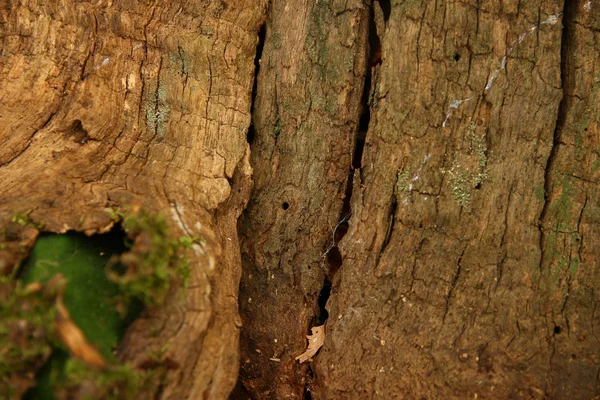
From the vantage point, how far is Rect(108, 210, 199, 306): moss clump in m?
1.98

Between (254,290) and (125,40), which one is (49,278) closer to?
(254,290)

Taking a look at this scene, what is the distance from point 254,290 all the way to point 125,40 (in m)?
1.51

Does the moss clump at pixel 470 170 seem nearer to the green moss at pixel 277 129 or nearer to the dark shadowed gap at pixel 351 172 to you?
the dark shadowed gap at pixel 351 172

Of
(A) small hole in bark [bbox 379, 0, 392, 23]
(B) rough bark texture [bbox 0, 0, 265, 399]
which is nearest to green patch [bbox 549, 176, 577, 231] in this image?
(A) small hole in bark [bbox 379, 0, 392, 23]

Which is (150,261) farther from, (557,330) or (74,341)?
(557,330)

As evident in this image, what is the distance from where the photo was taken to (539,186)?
256 centimetres

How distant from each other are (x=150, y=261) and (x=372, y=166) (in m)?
1.21

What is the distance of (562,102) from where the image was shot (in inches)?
102

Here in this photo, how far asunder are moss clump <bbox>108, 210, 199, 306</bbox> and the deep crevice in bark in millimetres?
1715

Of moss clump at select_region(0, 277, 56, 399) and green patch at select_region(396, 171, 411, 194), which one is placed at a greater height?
green patch at select_region(396, 171, 411, 194)

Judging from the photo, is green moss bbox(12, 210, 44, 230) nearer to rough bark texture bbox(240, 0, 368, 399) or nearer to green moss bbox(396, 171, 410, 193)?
rough bark texture bbox(240, 0, 368, 399)

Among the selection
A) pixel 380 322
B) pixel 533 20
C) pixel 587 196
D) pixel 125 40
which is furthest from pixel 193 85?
pixel 587 196

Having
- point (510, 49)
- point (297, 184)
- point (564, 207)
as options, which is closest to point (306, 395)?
point (297, 184)

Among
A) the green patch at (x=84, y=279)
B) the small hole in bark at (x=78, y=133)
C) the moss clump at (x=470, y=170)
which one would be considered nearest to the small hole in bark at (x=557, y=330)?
the moss clump at (x=470, y=170)
